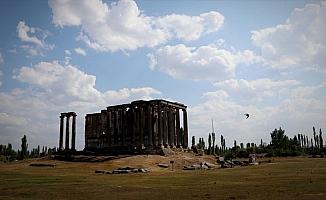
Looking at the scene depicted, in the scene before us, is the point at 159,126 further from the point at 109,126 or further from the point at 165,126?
the point at 109,126

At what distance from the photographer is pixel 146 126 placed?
279 ft

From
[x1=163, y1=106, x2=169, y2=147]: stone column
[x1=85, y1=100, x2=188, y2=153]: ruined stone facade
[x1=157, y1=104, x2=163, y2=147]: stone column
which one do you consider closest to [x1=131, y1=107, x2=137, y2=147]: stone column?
[x1=85, y1=100, x2=188, y2=153]: ruined stone facade

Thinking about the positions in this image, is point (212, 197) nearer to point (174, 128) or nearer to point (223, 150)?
point (174, 128)

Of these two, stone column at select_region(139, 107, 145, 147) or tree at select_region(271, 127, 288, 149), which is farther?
tree at select_region(271, 127, 288, 149)

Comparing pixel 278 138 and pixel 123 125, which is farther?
pixel 278 138

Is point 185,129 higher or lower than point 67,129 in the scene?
lower

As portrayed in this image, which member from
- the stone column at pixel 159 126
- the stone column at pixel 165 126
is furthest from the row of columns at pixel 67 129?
the stone column at pixel 165 126

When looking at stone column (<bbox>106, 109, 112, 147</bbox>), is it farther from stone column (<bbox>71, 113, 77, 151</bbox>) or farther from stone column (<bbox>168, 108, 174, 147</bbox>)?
stone column (<bbox>168, 108, 174, 147</bbox>)

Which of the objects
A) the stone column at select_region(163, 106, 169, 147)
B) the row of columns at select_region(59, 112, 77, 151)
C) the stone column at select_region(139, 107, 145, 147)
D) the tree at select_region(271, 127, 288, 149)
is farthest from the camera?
the tree at select_region(271, 127, 288, 149)

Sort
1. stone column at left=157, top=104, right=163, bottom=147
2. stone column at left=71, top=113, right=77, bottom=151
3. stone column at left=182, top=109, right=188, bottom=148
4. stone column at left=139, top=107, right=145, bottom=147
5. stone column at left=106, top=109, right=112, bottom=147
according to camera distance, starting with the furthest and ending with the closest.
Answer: stone column at left=71, top=113, right=77, bottom=151
stone column at left=106, top=109, right=112, bottom=147
stone column at left=182, top=109, right=188, bottom=148
stone column at left=139, top=107, right=145, bottom=147
stone column at left=157, top=104, right=163, bottom=147

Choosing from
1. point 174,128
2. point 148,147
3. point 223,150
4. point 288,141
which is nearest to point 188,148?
point 174,128

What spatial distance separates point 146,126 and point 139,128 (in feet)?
11.0

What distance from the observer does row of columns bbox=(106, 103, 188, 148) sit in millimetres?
79562


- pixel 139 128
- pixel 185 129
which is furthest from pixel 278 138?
pixel 139 128
